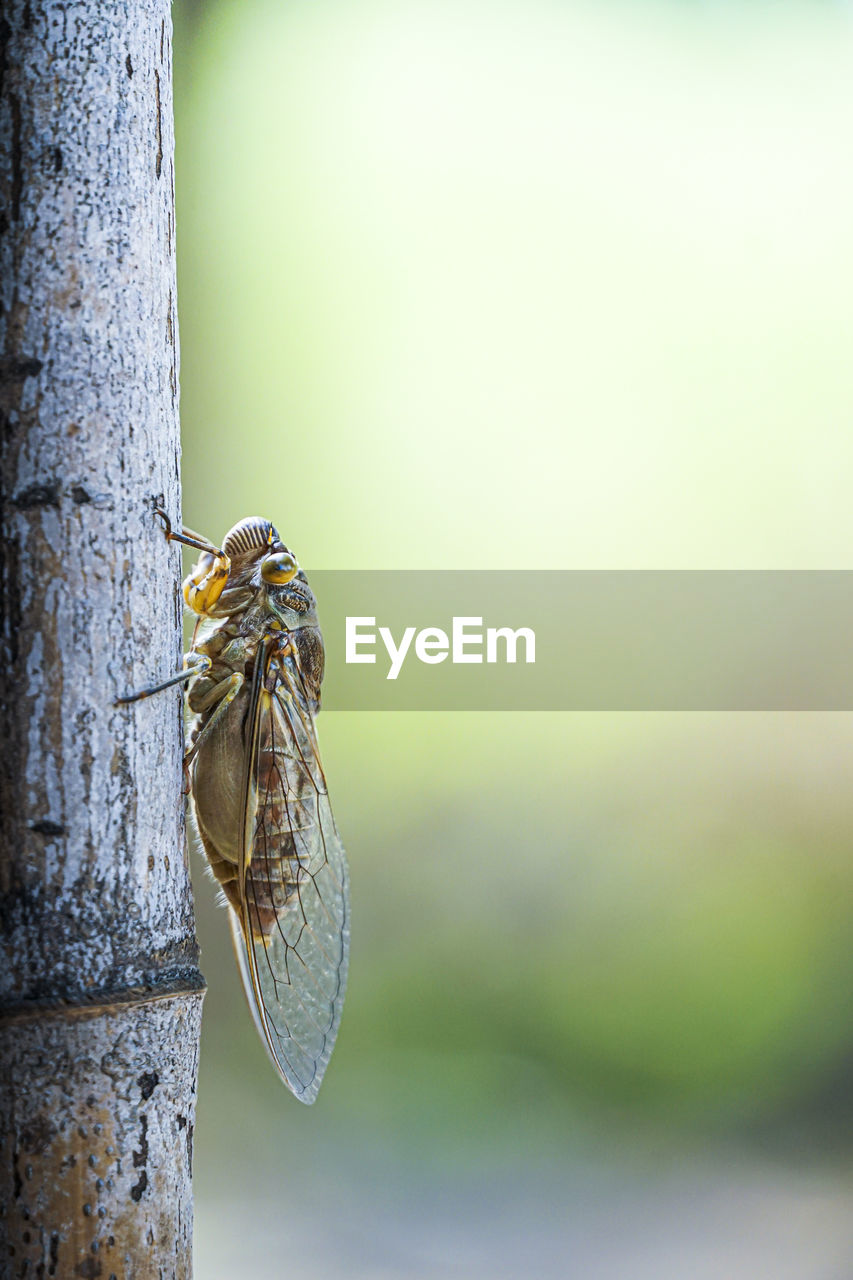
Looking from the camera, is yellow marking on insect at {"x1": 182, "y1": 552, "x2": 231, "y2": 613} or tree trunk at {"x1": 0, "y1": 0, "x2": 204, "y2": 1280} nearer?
tree trunk at {"x1": 0, "y1": 0, "x2": 204, "y2": 1280}

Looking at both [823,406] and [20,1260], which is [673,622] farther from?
[20,1260]

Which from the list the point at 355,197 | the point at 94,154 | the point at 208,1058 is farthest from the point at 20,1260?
the point at 355,197

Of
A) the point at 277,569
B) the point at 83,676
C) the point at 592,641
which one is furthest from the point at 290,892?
the point at 592,641

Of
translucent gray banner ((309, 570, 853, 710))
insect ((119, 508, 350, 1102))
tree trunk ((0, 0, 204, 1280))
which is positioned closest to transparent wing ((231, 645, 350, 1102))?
insect ((119, 508, 350, 1102))

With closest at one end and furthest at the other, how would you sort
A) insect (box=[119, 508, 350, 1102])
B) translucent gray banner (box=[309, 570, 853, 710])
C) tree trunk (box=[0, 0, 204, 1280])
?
tree trunk (box=[0, 0, 204, 1280])
insect (box=[119, 508, 350, 1102])
translucent gray banner (box=[309, 570, 853, 710])

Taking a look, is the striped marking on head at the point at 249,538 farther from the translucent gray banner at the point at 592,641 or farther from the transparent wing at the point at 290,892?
the translucent gray banner at the point at 592,641

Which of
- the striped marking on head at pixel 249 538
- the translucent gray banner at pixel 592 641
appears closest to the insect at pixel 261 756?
the striped marking on head at pixel 249 538

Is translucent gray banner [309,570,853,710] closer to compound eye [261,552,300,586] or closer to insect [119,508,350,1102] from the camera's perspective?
insect [119,508,350,1102]
